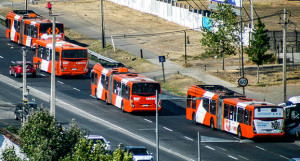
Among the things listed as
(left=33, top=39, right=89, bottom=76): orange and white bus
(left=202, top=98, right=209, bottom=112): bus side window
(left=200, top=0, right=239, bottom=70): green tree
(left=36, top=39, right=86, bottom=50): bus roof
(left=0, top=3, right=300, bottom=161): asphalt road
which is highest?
(left=200, top=0, right=239, bottom=70): green tree

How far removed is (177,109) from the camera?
2435 inches

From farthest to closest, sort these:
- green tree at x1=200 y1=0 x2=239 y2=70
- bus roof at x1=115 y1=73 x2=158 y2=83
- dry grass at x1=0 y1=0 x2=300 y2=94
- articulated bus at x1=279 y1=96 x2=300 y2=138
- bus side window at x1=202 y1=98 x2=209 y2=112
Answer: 1. green tree at x1=200 y1=0 x2=239 y2=70
2. dry grass at x1=0 y1=0 x2=300 y2=94
3. bus roof at x1=115 y1=73 x2=158 y2=83
4. bus side window at x1=202 y1=98 x2=209 y2=112
5. articulated bus at x1=279 y1=96 x2=300 y2=138

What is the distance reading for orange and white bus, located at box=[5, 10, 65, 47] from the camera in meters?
80.2

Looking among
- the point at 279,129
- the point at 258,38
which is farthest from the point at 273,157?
the point at 258,38

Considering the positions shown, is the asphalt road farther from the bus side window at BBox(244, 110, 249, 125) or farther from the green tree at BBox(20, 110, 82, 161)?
the green tree at BBox(20, 110, 82, 161)

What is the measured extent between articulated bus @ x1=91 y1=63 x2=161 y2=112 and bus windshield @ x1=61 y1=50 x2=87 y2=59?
5.96 m

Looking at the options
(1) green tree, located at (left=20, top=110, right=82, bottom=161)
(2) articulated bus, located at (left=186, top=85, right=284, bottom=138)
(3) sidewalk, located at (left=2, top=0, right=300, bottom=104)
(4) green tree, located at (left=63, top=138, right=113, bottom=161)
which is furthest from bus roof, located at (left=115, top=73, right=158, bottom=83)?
(4) green tree, located at (left=63, top=138, right=113, bottom=161)

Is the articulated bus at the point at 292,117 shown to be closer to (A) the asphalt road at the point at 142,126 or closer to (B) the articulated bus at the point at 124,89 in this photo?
(A) the asphalt road at the point at 142,126

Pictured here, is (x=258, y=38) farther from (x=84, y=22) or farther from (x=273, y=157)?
(x=84, y=22)

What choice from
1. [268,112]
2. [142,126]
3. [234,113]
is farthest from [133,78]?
[268,112]

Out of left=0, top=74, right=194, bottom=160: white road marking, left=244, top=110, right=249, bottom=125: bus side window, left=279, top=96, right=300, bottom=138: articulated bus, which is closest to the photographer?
left=0, top=74, right=194, bottom=160: white road marking

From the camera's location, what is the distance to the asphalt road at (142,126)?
46500mm

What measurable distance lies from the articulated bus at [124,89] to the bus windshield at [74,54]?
596 cm

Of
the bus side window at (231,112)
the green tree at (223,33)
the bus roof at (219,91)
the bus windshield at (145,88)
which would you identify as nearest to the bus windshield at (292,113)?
the bus roof at (219,91)
